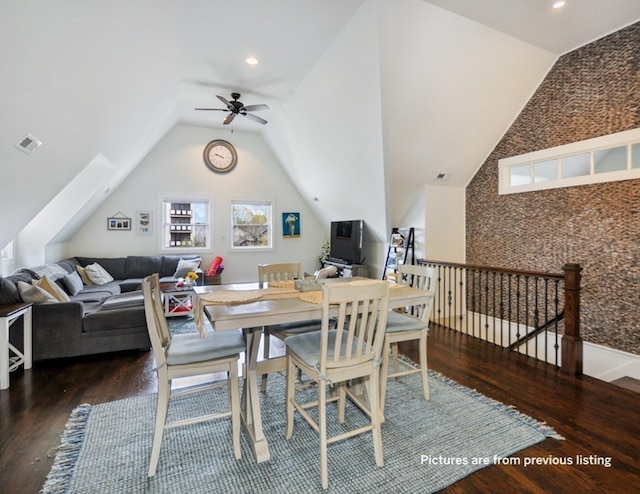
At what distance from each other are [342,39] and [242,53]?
3.92 feet

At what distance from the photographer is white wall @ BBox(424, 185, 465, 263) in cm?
531

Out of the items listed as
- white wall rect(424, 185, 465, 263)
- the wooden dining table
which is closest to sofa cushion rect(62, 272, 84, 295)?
the wooden dining table

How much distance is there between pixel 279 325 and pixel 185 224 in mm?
5246

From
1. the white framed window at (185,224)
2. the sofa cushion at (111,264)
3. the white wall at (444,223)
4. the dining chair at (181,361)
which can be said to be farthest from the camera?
the white framed window at (185,224)

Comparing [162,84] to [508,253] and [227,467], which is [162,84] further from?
[508,253]

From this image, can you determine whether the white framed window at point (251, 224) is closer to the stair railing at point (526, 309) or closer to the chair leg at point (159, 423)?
the stair railing at point (526, 309)

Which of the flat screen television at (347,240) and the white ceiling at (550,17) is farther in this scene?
the flat screen television at (347,240)

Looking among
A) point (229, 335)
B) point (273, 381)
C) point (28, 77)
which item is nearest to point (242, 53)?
point (28, 77)

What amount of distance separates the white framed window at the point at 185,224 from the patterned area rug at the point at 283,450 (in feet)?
16.2

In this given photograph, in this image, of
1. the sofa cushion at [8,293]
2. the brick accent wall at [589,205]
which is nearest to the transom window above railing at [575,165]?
the brick accent wall at [589,205]

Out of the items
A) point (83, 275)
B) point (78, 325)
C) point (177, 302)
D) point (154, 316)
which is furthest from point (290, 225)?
point (154, 316)

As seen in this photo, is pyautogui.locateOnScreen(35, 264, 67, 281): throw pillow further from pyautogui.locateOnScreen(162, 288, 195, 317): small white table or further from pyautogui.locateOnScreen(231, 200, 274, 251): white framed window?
pyautogui.locateOnScreen(231, 200, 274, 251): white framed window

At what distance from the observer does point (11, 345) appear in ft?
Answer: 10.1

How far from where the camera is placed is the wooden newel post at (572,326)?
3020 millimetres
